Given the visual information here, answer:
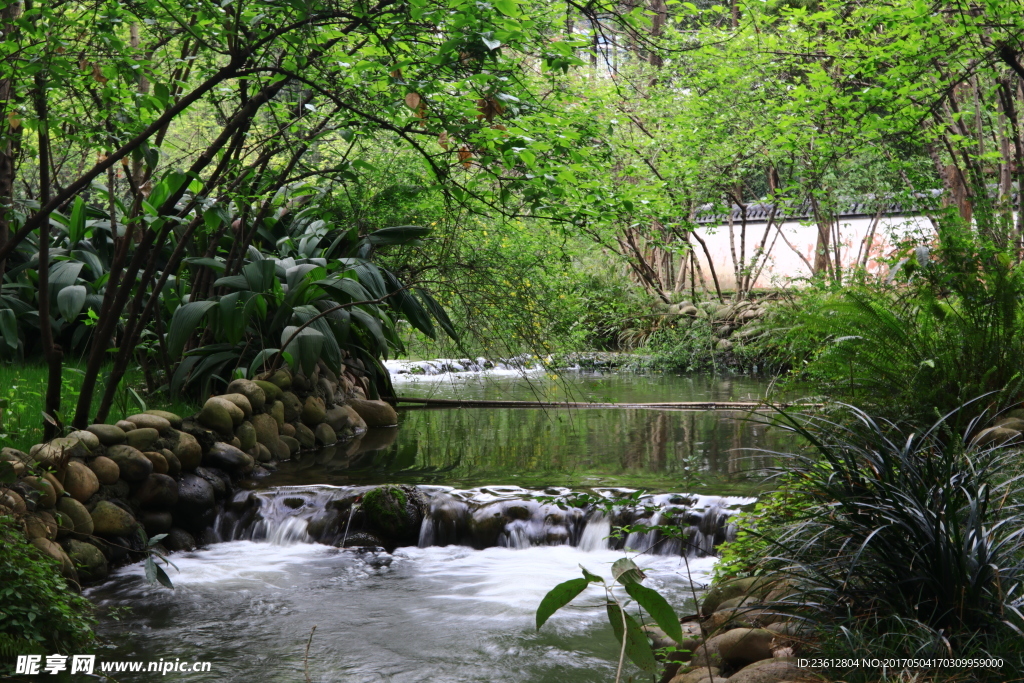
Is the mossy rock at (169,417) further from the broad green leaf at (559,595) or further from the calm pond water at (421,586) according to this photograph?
the broad green leaf at (559,595)

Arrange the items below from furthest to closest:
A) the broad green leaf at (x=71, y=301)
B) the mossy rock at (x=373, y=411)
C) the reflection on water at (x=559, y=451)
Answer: the mossy rock at (x=373, y=411) → the broad green leaf at (x=71, y=301) → the reflection on water at (x=559, y=451)

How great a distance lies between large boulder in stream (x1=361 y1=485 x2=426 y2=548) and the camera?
17.1 feet

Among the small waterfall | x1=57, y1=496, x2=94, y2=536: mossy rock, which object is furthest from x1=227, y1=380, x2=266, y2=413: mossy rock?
x1=57, y1=496, x2=94, y2=536: mossy rock

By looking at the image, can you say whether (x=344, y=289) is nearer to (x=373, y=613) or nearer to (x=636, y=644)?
(x=373, y=613)

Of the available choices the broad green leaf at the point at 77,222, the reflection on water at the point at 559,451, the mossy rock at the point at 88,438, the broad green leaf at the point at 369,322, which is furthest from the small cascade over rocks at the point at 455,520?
the broad green leaf at the point at 77,222

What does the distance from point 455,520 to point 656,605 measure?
11.7 feet

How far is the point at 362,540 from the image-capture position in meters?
5.14

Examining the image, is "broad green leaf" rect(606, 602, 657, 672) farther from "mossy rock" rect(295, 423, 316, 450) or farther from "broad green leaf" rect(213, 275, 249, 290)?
"mossy rock" rect(295, 423, 316, 450)

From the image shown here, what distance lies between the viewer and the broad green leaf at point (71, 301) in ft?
21.8

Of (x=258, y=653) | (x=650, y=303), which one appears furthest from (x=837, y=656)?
(x=650, y=303)

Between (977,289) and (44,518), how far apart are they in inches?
194

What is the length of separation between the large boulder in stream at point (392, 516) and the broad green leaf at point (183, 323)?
2.18 m

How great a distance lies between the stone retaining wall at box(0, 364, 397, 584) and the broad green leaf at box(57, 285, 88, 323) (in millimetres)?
1431

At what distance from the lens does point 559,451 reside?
7109mm
